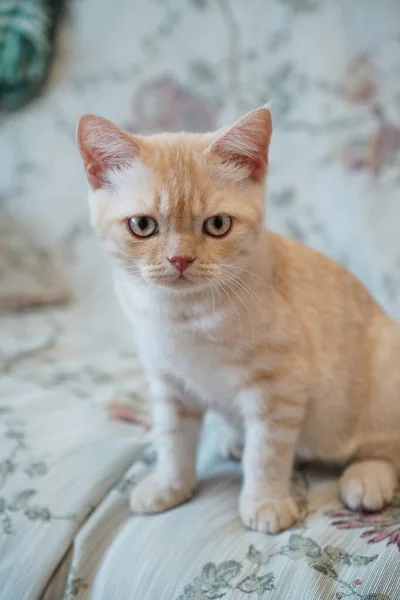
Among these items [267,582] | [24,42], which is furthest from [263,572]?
[24,42]

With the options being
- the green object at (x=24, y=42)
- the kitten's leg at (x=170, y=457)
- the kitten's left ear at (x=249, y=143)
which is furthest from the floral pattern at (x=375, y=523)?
the green object at (x=24, y=42)

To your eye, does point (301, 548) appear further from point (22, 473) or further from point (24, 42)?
point (24, 42)

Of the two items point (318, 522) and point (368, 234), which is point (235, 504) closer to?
point (318, 522)

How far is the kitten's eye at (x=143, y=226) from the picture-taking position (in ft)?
2.79

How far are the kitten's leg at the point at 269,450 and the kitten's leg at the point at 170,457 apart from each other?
104 millimetres

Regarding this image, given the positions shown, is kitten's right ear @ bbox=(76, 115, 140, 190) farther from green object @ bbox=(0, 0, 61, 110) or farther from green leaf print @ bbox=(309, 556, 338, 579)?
green object @ bbox=(0, 0, 61, 110)

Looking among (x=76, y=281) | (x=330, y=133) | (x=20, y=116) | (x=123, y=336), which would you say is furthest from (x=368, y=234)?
(x=20, y=116)

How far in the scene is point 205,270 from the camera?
83cm

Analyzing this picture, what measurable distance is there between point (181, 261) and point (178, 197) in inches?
3.4

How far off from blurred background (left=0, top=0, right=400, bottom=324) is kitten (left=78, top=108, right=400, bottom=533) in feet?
1.28

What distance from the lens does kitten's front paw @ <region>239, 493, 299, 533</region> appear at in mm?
881

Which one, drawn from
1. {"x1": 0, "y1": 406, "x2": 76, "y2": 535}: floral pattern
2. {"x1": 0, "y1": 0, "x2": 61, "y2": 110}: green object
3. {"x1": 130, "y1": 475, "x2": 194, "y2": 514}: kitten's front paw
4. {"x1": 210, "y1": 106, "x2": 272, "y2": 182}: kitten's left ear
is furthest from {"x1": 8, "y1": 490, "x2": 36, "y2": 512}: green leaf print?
{"x1": 0, "y1": 0, "x2": 61, "y2": 110}: green object

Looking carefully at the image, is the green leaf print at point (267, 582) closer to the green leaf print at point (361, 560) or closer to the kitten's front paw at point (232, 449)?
the green leaf print at point (361, 560)

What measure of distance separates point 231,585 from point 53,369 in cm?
73
